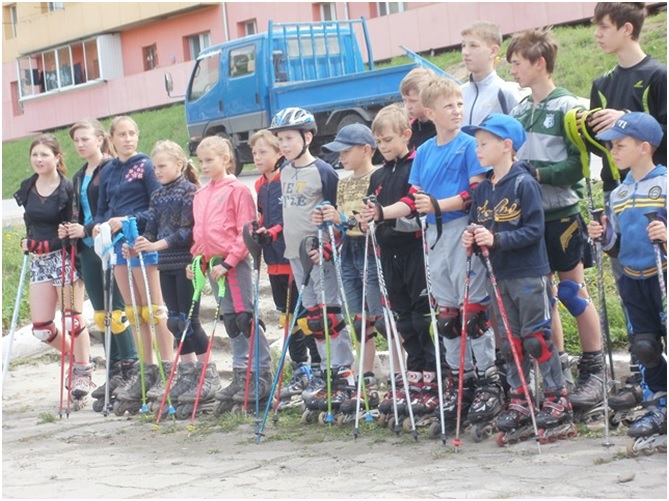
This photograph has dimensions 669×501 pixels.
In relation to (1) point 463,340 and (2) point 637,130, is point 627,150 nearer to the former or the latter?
(2) point 637,130

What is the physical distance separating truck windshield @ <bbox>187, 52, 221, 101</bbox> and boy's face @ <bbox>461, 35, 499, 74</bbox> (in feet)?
44.4

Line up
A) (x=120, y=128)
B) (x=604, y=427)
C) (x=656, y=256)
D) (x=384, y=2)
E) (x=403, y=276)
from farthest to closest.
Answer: (x=384, y=2), (x=120, y=128), (x=403, y=276), (x=604, y=427), (x=656, y=256)

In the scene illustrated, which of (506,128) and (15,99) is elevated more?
(15,99)

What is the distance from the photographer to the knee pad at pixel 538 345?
19.0 ft

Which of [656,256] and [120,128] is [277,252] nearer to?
[120,128]

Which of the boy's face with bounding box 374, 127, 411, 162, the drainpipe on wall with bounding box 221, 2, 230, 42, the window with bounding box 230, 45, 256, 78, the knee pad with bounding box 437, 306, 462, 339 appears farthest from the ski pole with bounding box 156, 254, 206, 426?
the drainpipe on wall with bounding box 221, 2, 230, 42

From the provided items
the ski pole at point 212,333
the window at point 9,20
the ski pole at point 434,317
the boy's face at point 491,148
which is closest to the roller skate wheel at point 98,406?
the ski pole at point 212,333

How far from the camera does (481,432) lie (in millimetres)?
5984

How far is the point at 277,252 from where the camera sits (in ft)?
24.0

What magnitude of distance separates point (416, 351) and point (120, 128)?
9.23 ft

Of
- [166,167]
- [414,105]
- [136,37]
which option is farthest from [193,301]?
[136,37]

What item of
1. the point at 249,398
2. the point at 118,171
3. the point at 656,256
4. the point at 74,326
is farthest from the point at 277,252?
the point at 656,256

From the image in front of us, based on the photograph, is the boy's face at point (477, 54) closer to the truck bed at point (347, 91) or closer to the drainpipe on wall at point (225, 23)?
the truck bed at point (347, 91)

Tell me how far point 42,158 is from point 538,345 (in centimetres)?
424
